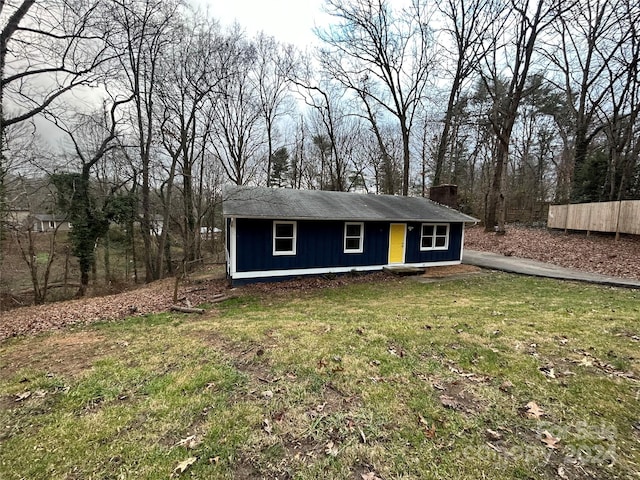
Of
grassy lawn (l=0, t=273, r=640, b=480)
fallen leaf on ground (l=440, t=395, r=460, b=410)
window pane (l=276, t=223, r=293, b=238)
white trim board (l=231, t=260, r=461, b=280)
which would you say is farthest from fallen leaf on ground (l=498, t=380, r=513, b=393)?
window pane (l=276, t=223, r=293, b=238)

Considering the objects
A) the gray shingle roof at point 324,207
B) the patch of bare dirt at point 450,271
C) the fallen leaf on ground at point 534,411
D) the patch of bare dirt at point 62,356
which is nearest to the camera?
the fallen leaf on ground at point 534,411

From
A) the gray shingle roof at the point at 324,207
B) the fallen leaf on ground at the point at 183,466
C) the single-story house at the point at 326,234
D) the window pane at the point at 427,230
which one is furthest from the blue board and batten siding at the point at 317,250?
the fallen leaf on ground at the point at 183,466

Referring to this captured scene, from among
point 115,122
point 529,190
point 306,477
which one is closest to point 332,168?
point 115,122

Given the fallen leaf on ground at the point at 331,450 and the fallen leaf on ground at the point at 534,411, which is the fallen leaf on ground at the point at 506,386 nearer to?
the fallen leaf on ground at the point at 534,411

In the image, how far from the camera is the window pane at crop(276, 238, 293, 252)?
10.3 m

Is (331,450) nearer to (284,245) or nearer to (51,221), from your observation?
(284,245)

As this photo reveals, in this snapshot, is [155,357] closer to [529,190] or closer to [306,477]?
[306,477]

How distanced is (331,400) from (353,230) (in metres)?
8.60

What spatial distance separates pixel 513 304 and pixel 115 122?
1852 centimetres

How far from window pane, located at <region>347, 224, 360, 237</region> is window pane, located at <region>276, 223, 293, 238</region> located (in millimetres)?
2322

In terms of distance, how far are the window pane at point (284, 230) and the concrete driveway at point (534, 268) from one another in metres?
8.75

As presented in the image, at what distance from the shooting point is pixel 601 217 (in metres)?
14.5

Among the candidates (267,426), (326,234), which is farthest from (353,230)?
(267,426)

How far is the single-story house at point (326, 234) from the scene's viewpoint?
9.86 metres
